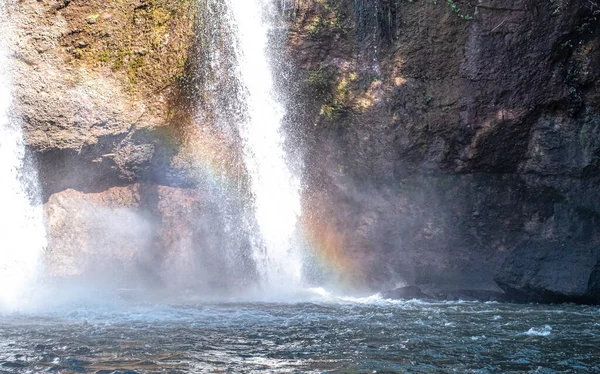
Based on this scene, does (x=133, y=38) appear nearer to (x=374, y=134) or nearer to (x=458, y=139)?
(x=374, y=134)

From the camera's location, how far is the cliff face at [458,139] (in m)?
10.4

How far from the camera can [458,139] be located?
434 inches

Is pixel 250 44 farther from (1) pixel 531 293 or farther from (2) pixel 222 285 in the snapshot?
(1) pixel 531 293

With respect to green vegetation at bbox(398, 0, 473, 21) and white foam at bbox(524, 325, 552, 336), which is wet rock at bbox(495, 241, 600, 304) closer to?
white foam at bbox(524, 325, 552, 336)

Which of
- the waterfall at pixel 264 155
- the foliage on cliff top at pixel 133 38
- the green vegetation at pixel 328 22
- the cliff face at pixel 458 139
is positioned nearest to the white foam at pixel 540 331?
the cliff face at pixel 458 139

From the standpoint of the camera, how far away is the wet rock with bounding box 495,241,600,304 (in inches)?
397

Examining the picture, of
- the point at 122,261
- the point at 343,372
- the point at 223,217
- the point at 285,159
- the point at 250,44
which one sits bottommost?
the point at 343,372

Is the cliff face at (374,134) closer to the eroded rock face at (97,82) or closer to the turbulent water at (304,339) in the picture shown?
the eroded rock face at (97,82)

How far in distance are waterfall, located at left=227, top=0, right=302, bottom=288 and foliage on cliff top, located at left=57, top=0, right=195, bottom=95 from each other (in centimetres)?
107

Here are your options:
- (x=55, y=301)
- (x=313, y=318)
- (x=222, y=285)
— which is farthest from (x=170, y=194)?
(x=313, y=318)

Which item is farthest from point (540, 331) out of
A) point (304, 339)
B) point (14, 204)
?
point (14, 204)

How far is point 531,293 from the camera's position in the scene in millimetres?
10453

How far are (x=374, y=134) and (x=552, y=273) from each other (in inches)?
154

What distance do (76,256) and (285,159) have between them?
4.56 meters
